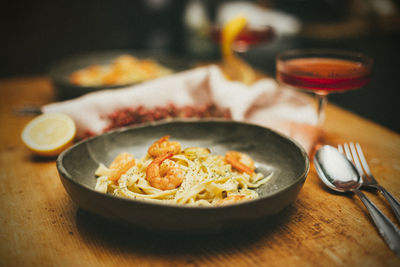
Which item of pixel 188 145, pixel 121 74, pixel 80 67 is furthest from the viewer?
pixel 80 67

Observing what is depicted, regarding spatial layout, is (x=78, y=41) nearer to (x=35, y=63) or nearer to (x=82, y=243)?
(x=35, y=63)

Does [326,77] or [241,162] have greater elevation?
[326,77]

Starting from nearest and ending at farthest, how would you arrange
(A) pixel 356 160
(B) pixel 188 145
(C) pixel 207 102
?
1. (A) pixel 356 160
2. (B) pixel 188 145
3. (C) pixel 207 102

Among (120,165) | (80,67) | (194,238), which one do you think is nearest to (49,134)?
(120,165)

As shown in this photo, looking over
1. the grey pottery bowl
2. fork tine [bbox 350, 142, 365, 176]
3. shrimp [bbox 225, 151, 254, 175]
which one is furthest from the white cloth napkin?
shrimp [bbox 225, 151, 254, 175]

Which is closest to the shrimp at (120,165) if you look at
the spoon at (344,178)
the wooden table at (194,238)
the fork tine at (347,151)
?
the wooden table at (194,238)

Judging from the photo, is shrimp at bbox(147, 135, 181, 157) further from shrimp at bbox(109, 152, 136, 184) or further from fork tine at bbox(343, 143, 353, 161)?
fork tine at bbox(343, 143, 353, 161)

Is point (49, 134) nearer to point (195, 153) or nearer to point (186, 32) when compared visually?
point (195, 153)

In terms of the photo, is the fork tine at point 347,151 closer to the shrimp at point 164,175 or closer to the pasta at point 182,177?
the pasta at point 182,177

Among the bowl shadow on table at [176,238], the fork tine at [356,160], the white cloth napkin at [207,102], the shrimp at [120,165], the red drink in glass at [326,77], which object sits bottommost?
the bowl shadow on table at [176,238]
